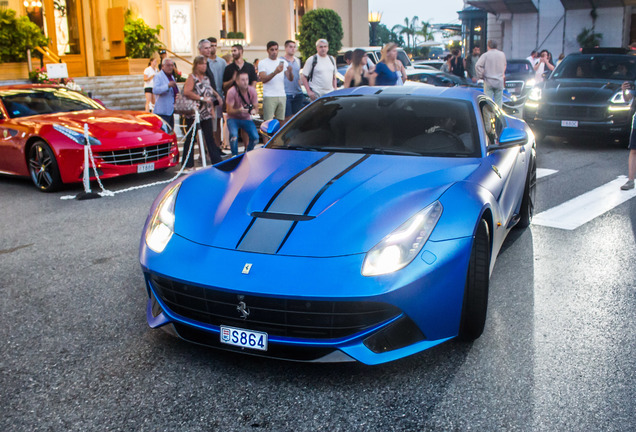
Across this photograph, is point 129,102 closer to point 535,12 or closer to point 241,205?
point 241,205

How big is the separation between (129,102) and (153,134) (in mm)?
10892

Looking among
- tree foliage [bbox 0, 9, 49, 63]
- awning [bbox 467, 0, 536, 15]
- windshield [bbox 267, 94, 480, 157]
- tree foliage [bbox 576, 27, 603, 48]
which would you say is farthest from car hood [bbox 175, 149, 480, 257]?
awning [bbox 467, 0, 536, 15]

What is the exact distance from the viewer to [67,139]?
8.66m

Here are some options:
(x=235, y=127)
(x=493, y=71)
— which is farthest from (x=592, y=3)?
(x=235, y=127)

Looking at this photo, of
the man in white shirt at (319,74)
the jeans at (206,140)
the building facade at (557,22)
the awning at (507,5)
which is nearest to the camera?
the jeans at (206,140)

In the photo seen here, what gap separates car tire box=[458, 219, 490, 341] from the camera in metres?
3.55

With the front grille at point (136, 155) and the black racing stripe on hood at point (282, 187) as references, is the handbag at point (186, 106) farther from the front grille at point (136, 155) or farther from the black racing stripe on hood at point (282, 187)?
the black racing stripe on hood at point (282, 187)

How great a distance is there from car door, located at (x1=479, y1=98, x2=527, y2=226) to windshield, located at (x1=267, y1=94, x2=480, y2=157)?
22cm

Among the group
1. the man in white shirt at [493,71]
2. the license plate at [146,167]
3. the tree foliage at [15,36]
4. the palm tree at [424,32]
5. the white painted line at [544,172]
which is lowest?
the white painted line at [544,172]

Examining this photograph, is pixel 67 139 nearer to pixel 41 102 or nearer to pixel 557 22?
pixel 41 102

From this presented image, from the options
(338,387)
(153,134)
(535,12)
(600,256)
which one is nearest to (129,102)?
(153,134)

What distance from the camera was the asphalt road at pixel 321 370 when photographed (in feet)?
9.83

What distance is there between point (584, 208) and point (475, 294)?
4188 millimetres

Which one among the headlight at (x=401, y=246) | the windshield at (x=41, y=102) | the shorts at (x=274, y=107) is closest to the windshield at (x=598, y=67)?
the shorts at (x=274, y=107)
